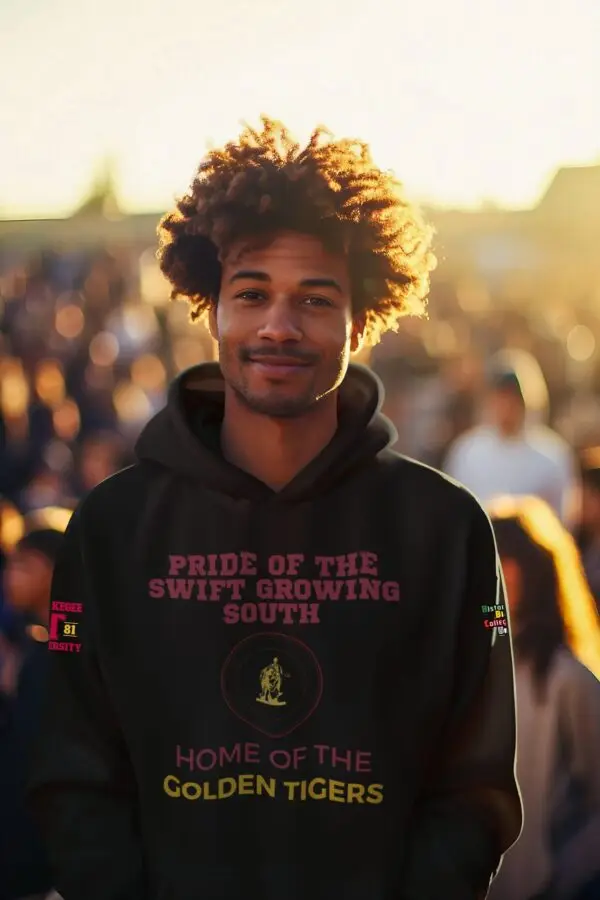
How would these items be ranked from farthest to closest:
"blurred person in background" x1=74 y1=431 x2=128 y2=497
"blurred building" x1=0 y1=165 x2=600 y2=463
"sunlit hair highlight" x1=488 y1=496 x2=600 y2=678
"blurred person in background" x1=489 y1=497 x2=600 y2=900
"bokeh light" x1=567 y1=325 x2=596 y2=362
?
"bokeh light" x1=567 y1=325 x2=596 y2=362 → "blurred building" x1=0 y1=165 x2=600 y2=463 → "blurred person in background" x1=74 y1=431 x2=128 y2=497 → "sunlit hair highlight" x1=488 y1=496 x2=600 y2=678 → "blurred person in background" x1=489 y1=497 x2=600 y2=900

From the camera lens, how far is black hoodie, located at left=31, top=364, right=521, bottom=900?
1821 mm

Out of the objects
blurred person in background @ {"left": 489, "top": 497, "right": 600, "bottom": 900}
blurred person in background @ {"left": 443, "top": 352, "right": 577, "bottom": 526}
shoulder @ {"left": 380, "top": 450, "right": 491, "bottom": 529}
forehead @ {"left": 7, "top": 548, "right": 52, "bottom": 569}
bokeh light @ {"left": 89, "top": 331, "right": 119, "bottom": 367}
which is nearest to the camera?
shoulder @ {"left": 380, "top": 450, "right": 491, "bottom": 529}

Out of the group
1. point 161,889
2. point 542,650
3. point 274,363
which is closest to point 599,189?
point 542,650

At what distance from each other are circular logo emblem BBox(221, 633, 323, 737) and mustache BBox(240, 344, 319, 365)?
49 centimetres

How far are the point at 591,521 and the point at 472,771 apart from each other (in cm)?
216

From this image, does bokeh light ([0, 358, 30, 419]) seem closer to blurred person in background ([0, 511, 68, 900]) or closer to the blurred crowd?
the blurred crowd

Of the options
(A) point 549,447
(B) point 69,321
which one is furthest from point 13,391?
(A) point 549,447

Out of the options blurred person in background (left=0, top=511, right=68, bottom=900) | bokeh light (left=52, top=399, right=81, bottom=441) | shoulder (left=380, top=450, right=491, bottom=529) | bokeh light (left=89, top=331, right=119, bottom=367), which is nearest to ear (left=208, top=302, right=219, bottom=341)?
shoulder (left=380, top=450, right=491, bottom=529)

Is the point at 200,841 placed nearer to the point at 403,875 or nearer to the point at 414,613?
the point at 403,875

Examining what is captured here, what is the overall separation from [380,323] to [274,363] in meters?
0.40

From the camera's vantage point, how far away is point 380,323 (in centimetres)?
A: 212

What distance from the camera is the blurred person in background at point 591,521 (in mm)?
3723

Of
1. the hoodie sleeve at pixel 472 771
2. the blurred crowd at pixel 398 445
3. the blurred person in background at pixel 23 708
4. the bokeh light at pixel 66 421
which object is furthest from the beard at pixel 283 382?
the bokeh light at pixel 66 421

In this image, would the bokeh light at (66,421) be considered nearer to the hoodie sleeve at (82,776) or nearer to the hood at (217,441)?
the hood at (217,441)
